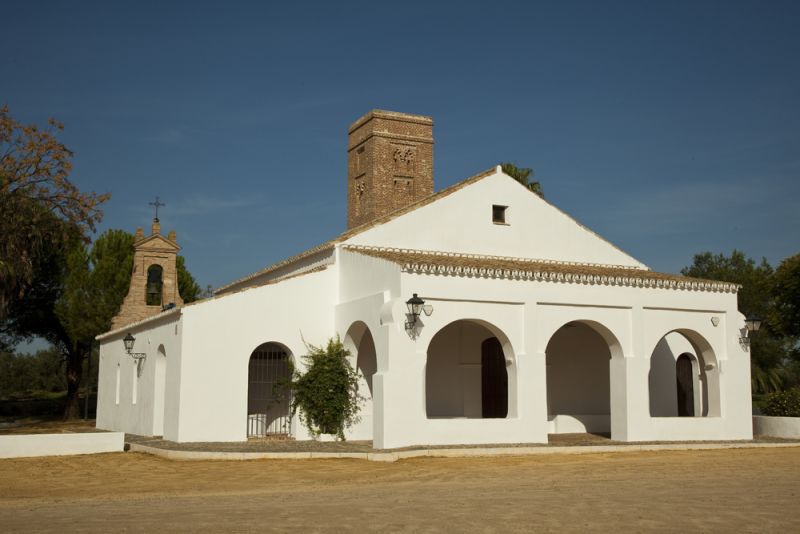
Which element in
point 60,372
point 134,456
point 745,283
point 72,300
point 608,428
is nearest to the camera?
point 134,456

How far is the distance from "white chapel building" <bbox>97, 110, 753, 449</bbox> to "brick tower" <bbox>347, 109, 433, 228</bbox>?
698cm

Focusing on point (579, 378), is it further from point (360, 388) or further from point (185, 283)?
point (185, 283)

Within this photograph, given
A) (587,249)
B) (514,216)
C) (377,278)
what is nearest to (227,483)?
(377,278)

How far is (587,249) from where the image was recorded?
23656 mm

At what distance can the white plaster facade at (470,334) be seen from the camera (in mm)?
17719

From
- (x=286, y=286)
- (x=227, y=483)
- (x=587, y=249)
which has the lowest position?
(x=227, y=483)

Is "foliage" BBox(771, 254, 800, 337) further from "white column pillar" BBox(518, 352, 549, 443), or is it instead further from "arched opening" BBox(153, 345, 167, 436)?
"arched opening" BBox(153, 345, 167, 436)

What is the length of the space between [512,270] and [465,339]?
158 inches

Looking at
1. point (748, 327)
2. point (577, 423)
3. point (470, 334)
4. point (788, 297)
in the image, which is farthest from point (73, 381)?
point (788, 297)

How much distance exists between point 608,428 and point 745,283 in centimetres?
3040

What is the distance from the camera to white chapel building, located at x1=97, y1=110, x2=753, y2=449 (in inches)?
699

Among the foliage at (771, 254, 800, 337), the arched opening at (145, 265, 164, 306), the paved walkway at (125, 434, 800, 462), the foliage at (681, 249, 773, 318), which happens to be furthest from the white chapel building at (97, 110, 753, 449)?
the foliage at (681, 249, 773, 318)

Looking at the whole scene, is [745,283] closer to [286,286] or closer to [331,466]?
[286,286]

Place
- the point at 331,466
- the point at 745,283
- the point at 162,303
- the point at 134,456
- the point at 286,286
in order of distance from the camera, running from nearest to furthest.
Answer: the point at 331,466 → the point at 134,456 → the point at 286,286 → the point at 162,303 → the point at 745,283
